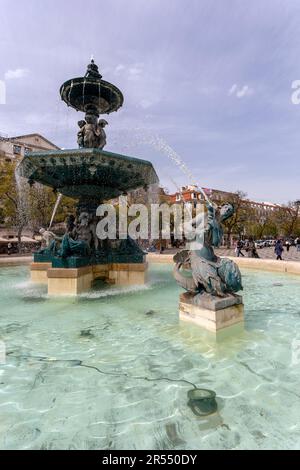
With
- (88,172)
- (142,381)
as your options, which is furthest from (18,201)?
(142,381)

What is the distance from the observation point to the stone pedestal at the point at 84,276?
816 cm

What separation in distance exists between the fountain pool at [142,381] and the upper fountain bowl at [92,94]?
8.24 metres

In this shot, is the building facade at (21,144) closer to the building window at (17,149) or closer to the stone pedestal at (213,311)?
the building window at (17,149)

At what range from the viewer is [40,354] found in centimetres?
404

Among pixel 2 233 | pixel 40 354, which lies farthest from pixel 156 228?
pixel 40 354

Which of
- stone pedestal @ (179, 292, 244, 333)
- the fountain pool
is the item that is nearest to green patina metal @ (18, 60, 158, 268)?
the fountain pool

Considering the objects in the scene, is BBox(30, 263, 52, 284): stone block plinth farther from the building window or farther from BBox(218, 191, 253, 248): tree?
the building window

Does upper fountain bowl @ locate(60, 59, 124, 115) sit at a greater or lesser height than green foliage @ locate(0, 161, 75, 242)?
greater

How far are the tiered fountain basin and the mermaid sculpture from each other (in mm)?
4154

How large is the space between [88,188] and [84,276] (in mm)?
3447

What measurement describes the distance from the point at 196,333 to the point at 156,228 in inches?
1221

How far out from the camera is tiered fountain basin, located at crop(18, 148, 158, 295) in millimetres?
8227

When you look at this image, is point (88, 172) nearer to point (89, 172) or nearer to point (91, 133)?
point (89, 172)
